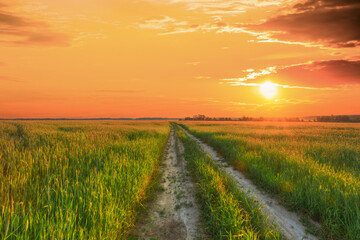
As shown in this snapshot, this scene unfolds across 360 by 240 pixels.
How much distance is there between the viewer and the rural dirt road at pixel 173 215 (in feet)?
16.1

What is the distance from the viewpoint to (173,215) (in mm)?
5855

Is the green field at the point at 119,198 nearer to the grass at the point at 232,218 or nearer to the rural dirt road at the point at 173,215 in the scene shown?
the grass at the point at 232,218

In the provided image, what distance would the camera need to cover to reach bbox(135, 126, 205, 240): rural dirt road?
491cm

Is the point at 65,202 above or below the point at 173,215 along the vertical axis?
above

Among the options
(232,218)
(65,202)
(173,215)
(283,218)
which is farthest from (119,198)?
(283,218)

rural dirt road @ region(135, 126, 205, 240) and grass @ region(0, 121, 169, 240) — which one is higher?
grass @ region(0, 121, 169, 240)

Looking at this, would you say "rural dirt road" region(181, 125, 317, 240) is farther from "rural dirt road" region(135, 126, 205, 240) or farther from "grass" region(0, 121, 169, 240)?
"grass" region(0, 121, 169, 240)

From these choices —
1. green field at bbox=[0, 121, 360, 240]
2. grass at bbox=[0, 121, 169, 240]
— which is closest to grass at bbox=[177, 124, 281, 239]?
green field at bbox=[0, 121, 360, 240]

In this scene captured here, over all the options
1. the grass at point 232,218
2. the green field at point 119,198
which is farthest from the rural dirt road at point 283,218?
the grass at point 232,218

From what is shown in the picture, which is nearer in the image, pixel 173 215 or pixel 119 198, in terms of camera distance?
pixel 119 198

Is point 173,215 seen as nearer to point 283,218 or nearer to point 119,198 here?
point 119,198

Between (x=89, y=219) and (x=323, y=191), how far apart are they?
22.1 ft

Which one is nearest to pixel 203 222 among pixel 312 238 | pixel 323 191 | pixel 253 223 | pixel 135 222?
pixel 253 223

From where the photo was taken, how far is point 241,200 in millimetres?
6094
